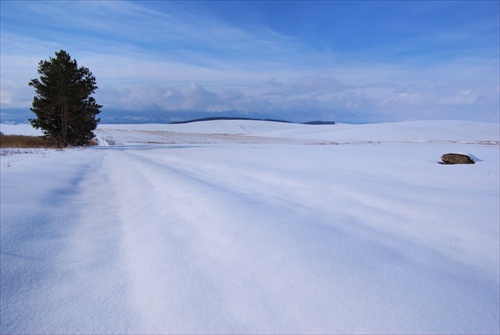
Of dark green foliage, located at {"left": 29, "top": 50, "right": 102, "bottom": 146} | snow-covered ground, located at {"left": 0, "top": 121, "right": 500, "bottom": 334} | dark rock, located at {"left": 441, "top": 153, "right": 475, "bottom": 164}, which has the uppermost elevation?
dark green foliage, located at {"left": 29, "top": 50, "right": 102, "bottom": 146}

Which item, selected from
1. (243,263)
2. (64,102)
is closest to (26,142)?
(64,102)

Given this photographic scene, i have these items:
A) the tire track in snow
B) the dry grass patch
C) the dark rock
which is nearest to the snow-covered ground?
the tire track in snow

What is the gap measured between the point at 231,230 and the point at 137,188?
13.0ft

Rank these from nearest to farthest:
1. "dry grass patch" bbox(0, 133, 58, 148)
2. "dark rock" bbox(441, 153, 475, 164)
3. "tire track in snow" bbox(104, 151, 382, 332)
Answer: "tire track in snow" bbox(104, 151, 382, 332), "dark rock" bbox(441, 153, 475, 164), "dry grass patch" bbox(0, 133, 58, 148)

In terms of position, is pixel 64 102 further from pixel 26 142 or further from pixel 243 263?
pixel 243 263

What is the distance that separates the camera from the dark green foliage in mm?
23484

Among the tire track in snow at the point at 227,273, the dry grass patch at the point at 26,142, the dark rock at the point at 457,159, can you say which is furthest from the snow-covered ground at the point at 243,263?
the dry grass patch at the point at 26,142

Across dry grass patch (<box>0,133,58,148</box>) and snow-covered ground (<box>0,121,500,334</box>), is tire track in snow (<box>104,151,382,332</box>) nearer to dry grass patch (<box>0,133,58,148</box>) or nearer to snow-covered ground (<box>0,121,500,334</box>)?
snow-covered ground (<box>0,121,500,334</box>)

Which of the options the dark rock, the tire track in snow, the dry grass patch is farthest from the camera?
the dry grass patch

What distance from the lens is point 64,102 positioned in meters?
23.4

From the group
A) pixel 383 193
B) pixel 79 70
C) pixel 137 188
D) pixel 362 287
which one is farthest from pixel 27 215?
pixel 79 70

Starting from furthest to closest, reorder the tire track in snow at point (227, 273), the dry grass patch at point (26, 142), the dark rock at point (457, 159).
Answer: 1. the dry grass patch at point (26, 142)
2. the dark rock at point (457, 159)
3. the tire track in snow at point (227, 273)

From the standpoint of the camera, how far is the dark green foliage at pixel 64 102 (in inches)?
925

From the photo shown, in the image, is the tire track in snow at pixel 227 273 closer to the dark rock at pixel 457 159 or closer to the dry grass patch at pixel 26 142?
the dark rock at pixel 457 159
